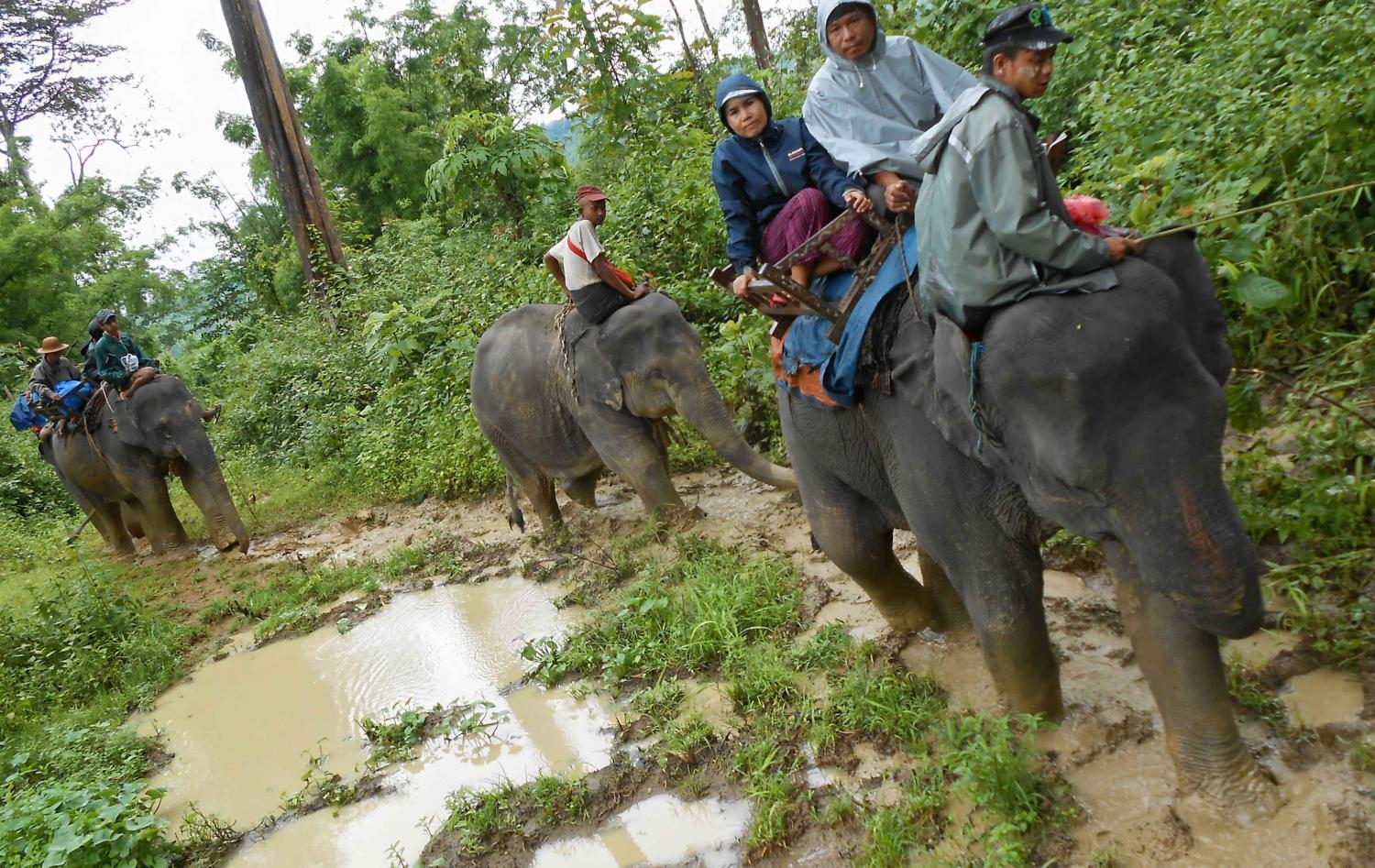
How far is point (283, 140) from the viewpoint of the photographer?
44.3ft

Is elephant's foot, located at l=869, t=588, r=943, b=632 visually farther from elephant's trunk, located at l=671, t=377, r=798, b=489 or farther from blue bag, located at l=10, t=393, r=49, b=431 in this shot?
blue bag, located at l=10, t=393, r=49, b=431

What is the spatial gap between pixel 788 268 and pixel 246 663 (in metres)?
4.89

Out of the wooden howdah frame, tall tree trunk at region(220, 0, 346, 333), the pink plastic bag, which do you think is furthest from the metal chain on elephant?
tall tree trunk at region(220, 0, 346, 333)

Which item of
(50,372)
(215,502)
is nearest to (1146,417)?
(215,502)

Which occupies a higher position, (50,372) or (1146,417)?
(50,372)

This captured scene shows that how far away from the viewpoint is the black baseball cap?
7.11 ft

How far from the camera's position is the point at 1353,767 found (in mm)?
2389

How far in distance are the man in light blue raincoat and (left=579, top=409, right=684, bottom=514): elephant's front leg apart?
2.98 meters

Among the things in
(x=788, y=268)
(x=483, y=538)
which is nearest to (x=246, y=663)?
(x=483, y=538)

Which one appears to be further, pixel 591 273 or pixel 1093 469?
pixel 591 273

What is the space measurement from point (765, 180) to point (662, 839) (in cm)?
244

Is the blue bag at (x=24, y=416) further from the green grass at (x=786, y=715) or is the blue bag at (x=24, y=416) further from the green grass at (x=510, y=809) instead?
the green grass at (x=510, y=809)

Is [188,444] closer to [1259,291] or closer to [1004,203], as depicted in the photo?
[1004,203]

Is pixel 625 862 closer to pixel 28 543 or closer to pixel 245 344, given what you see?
pixel 28 543
